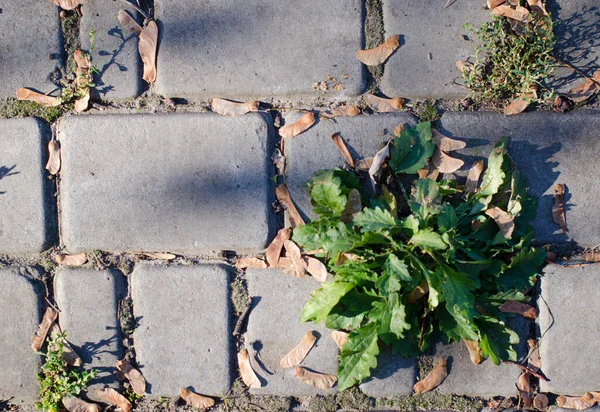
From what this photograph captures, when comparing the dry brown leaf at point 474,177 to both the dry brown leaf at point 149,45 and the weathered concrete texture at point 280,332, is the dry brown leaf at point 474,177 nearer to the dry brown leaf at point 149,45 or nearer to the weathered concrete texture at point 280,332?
the weathered concrete texture at point 280,332

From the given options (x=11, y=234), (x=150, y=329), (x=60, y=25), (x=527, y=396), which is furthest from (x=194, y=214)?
(x=527, y=396)

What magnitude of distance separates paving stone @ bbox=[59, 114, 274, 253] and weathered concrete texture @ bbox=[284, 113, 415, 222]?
11cm

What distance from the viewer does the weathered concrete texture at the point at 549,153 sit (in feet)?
8.17

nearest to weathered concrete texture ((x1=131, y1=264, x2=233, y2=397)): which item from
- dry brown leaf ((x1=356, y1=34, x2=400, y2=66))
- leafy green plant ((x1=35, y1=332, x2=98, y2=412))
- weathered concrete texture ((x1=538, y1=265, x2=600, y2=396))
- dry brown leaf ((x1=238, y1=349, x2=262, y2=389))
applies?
dry brown leaf ((x1=238, y1=349, x2=262, y2=389))

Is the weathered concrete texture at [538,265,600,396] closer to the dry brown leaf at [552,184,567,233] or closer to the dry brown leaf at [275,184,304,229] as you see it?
the dry brown leaf at [552,184,567,233]

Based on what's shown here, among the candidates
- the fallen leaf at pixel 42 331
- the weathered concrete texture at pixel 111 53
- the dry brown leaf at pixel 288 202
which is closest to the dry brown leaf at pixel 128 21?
the weathered concrete texture at pixel 111 53

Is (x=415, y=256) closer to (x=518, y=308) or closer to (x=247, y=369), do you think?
(x=518, y=308)

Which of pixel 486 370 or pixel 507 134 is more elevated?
pixel 507 134

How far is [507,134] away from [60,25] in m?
1.98

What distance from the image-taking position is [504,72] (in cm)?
248

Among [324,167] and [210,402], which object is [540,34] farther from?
[210,402]

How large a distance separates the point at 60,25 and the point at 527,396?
256cm

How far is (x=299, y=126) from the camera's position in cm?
249

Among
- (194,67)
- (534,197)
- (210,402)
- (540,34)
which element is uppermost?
(540,34)
